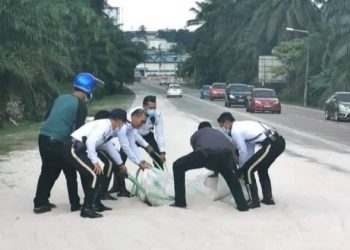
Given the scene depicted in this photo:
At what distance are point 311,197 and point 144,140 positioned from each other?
8.98ft

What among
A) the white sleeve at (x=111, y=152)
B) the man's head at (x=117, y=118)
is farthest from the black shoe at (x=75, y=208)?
the man's head at (x=117, y=118)

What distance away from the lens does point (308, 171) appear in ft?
50.4

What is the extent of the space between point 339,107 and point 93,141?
30.3 meters

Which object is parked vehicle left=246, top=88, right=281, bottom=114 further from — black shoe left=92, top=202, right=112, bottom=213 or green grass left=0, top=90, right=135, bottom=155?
black shoe left=92, top=202, right=112, bottom=213

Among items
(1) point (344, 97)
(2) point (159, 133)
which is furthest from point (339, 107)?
(2) point (159, 133)

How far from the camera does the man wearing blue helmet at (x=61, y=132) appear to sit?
9.80m

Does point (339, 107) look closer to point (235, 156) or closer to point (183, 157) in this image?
point (235, 156)

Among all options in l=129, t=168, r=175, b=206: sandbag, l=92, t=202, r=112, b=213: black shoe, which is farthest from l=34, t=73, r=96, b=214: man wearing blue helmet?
l=129, t=168, r=175, b=206: sandbag

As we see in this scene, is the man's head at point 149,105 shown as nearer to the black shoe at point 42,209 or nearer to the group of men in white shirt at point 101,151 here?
the group of men in white shirt at point 101,151

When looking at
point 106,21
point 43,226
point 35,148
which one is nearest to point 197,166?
point 43,226

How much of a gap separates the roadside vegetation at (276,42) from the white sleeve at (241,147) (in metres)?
45.5

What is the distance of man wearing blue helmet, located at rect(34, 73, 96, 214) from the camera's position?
9.80 meters

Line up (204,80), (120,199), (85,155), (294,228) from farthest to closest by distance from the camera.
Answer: (204,80)
(120,199)
(85,155)
(294,228)

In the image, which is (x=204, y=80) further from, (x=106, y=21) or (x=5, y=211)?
(x=5, y=211)
